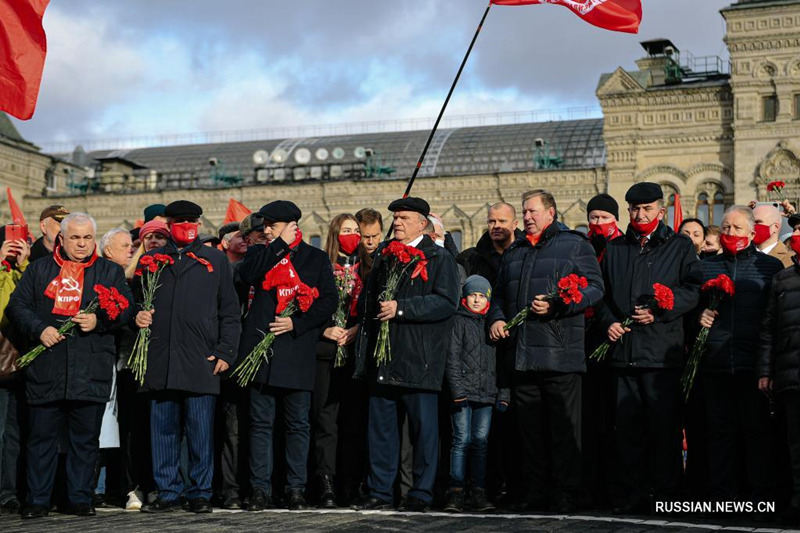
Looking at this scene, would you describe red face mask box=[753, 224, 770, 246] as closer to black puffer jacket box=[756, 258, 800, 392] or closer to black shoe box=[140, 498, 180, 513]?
black puffer jacket box=[756, 258, 800, 392]

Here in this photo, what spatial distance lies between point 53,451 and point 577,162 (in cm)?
3612

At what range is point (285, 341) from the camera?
30.6 ft

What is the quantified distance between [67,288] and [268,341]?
66.1 inches

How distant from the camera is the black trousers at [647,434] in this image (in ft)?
29.0

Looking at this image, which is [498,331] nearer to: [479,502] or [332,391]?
[479,502]

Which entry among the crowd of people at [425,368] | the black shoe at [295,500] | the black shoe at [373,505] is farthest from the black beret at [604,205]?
the black shoe at [295,500]

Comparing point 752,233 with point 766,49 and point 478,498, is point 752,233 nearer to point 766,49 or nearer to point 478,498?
point 478,498

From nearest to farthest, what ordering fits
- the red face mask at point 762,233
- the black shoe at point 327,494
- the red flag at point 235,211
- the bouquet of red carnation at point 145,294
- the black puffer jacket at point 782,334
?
the black puffer jacket at point 782,334 < the bouquet of red carnation at point 145,294 < the black shoe at point 327,494 < the red face mask at point 762,233 < the red flag at point 235,211

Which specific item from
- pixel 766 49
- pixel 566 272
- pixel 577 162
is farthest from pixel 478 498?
pixel 577 162

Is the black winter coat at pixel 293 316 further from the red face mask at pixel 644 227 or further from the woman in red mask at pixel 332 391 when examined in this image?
the red face mask at pixel 644 227

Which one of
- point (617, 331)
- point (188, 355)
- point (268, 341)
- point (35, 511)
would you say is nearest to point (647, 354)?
point (617, 331)

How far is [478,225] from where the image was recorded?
136 ft

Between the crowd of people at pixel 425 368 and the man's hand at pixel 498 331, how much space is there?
20mm

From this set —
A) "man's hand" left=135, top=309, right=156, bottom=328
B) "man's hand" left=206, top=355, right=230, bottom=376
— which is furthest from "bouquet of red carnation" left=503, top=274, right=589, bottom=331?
"man's hand" left=135, top=309, right=156, bottom=328
